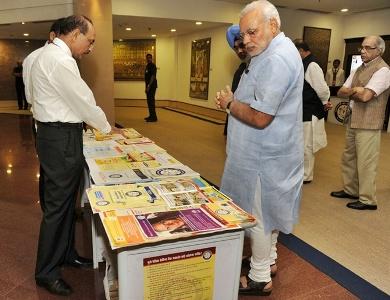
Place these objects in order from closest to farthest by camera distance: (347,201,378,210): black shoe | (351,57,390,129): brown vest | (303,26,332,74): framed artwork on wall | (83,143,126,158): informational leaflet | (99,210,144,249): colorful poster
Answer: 1. (99,210,144,249): colorful poster
2. (83,143,126,158): informational leaflet
3. (351,57,390,129): brown vest
4. (347,201,378,210): black shoe
5. (303,26,332,74): framed artwork on wall

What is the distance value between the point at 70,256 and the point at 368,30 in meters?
9.28

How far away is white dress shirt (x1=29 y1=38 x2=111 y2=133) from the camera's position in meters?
1.62

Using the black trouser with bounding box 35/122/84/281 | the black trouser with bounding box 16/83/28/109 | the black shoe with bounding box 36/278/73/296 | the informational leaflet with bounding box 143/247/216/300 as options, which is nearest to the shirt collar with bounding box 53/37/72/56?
the black trouser with bounding box 35/122/84/281

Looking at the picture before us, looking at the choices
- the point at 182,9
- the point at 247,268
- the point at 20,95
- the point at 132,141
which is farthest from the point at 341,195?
the point at 20,95

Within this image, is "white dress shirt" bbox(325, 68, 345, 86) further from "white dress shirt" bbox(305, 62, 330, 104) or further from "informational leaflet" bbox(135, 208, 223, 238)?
"informational leaflet" bbox(135, 208, 223, 238)

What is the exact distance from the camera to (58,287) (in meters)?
1.86

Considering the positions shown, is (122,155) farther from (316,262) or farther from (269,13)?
(316,262)

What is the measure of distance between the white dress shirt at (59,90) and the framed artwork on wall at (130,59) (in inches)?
436

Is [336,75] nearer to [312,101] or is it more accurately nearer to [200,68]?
[200,68]

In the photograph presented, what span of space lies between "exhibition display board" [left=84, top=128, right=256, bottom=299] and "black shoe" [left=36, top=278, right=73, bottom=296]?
661 mm

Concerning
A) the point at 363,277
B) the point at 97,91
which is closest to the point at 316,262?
the point at 363,277

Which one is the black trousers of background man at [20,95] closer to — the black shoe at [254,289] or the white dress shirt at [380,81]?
the white dress shirt at [380,81]

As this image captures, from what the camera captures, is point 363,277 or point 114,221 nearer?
point 114,221

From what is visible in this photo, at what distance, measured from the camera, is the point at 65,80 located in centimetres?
162
